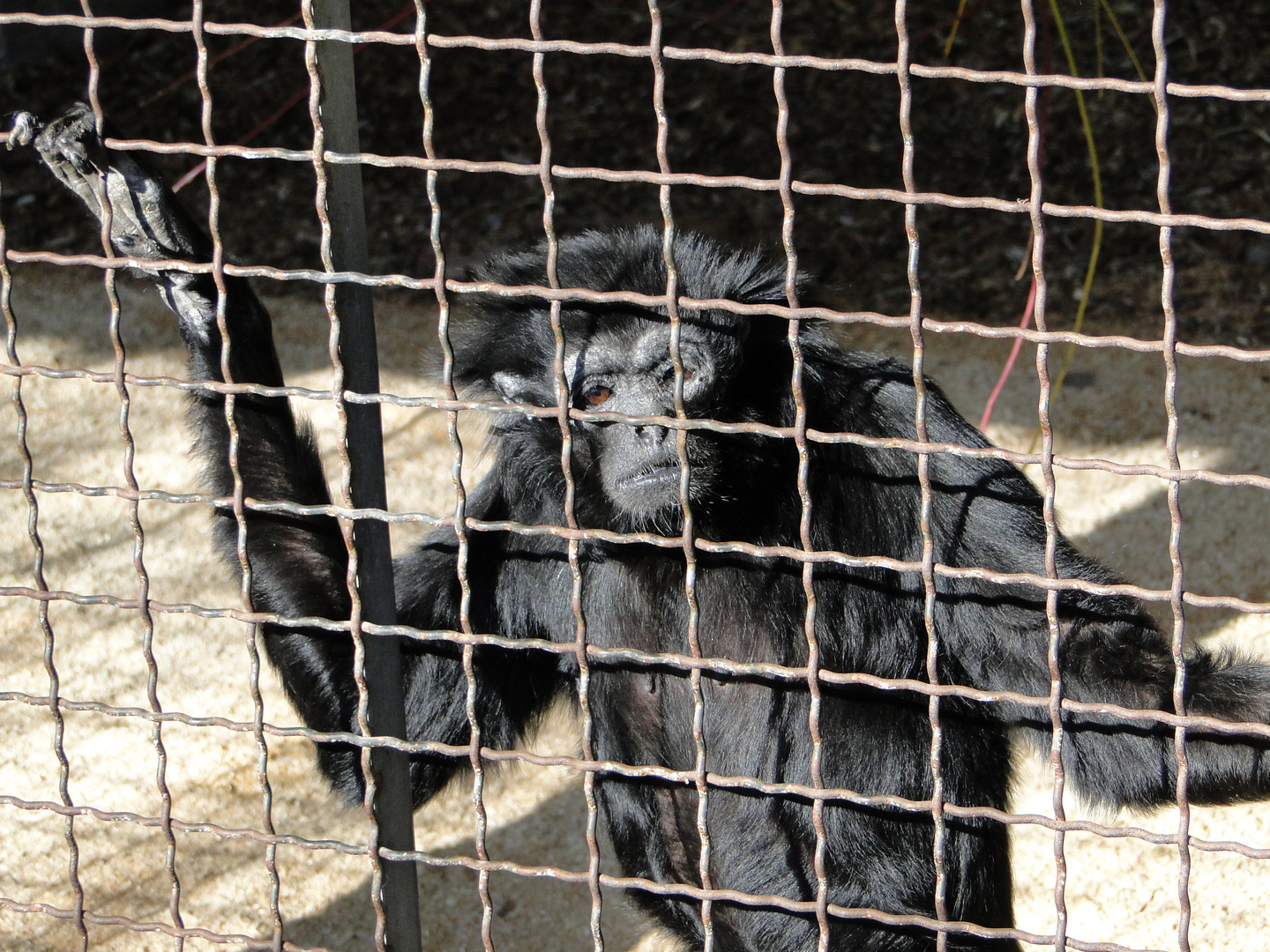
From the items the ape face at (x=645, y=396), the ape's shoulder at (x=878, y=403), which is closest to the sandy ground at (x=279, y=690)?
the ape's shoulder at (x=878, y=403)

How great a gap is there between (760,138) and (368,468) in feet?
18.5

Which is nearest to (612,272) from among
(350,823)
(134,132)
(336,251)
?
(336,251)

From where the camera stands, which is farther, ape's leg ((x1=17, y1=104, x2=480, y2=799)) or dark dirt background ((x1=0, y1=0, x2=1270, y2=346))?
dark dirt background ((x1=0, y1=0, x2=1270, y2=346))

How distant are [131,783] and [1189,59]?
22.9 feet

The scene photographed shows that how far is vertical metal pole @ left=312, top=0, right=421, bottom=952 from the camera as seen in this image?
238cm

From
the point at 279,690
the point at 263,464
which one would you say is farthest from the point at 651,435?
the point at 279,690

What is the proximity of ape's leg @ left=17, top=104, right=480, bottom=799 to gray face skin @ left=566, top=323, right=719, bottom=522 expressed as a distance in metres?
0.68

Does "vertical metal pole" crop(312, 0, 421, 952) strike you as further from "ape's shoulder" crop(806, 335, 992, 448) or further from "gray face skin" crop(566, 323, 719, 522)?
"ape's shoulder" crop(806, 335, 992, 448)

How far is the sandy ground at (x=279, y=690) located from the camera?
407 cm

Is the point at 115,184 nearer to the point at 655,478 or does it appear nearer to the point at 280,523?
the point at 280,523

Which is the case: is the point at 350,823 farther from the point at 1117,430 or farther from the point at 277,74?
the point at 277,74

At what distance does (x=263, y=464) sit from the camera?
302 cm

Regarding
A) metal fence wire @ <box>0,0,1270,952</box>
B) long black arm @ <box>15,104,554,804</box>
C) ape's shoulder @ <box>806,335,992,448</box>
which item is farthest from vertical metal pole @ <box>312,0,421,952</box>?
ape's shoulder @ <box>806,335,992,448</box>

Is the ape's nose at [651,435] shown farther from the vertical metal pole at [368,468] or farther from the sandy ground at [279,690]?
the sandy ground at [279,690]
